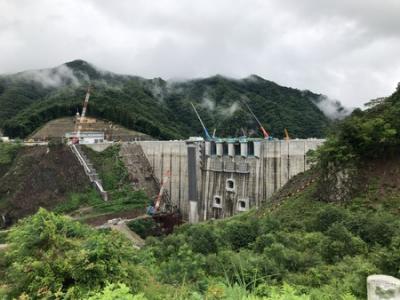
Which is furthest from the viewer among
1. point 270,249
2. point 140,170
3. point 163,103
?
point 163,103

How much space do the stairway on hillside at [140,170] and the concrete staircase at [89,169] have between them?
415cm

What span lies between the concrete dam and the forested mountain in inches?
1013

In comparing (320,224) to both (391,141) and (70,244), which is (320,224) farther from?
(70,244)

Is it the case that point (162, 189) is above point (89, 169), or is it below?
below

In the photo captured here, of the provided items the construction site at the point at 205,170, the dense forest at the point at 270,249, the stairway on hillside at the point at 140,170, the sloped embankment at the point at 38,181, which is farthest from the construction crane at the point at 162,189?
the dense forest at the point at 270,249

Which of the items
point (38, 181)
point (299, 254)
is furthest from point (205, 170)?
point (299, 254)

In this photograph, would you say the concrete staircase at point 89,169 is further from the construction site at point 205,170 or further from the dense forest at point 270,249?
the dense forest at point 270,249

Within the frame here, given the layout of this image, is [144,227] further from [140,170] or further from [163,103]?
[163,103]

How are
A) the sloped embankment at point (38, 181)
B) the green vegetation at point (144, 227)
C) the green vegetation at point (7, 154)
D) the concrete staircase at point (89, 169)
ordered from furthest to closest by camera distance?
the green vegetation at point (7, 154), the concrete staircase at point (89, 169), the sloped embankment at point (38, 181), the green vegetation at point (144, 227)

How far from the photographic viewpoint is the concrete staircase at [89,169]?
45.5 m

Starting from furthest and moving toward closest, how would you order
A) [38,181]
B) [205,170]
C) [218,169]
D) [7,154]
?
[7,154] < [38,181] < [205,170] < [218,169]

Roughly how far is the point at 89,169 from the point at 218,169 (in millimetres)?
18433

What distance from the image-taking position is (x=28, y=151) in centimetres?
5069

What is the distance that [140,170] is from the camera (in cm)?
4984
